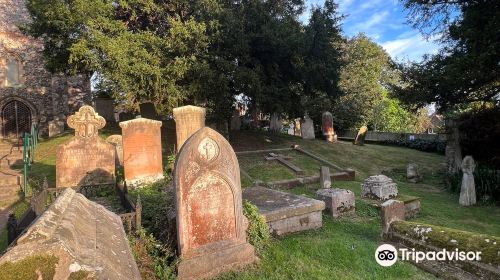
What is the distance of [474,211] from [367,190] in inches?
113

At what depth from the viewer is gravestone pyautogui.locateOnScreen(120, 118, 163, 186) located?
10.2m

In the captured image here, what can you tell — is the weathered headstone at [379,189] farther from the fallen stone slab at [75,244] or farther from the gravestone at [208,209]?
the fallen stone slab at [75,244]

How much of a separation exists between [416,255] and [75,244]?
4778 mm

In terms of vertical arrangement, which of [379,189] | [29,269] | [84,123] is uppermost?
[84,123]

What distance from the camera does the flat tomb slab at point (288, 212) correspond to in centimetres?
605

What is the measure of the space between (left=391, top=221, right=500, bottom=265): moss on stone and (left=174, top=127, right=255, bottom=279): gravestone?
8.49 ft

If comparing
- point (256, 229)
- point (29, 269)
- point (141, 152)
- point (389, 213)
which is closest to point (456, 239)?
point (389, 213)

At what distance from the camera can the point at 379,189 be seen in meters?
9.00

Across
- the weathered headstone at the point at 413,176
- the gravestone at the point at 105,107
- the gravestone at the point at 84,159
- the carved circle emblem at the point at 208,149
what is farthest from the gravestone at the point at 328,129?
the carved circle emblem at the point at 208,149

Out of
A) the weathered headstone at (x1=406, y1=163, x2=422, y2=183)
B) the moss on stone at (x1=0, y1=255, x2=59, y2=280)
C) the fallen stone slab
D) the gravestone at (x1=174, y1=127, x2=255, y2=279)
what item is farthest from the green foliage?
the weathered headstone at (x1=406, y1=163, x2=422, y2=183)

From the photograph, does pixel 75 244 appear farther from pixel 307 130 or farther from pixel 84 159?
pixel 307 130

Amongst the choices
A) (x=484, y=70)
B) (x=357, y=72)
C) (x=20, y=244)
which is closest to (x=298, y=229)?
(x=20, y=244)

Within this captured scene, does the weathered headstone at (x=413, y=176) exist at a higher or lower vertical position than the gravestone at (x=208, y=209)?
lower

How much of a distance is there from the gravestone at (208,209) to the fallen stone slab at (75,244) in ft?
4.90
